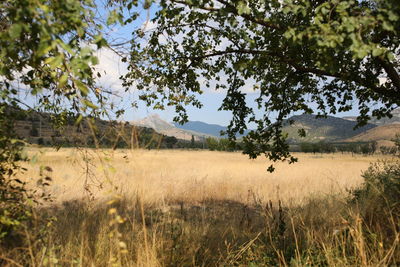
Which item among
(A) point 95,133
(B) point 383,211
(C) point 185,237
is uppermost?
(A) point 95,133

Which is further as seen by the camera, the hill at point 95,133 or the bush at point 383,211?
the bush at point 383,211

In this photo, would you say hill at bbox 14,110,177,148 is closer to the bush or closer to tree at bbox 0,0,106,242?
tree at bbox 0,0,106,242

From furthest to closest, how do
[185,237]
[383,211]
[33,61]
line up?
[383,211] → [185,237] → [33,61]

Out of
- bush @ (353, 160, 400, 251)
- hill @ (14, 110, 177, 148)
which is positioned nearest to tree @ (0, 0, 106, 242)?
hill @ (14, 110, 177, 148)

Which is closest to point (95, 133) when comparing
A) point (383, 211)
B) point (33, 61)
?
point (33, 61)

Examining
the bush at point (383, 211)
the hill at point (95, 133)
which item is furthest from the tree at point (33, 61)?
the bush at point (383, 211)

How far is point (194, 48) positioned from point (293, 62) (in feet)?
8.17

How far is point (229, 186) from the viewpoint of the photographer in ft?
54.6

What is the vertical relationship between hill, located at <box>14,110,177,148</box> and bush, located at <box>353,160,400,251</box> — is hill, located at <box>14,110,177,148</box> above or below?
above

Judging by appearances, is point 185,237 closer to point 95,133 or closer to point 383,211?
point 95,133

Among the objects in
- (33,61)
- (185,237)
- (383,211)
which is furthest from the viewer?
(383,211)

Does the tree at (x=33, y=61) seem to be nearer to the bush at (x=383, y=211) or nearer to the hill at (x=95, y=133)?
the hill at (x=95, y=133)

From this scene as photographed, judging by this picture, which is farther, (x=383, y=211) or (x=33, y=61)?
(x=383, y=211)

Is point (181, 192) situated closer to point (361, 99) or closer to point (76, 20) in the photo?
point (361, 99)
